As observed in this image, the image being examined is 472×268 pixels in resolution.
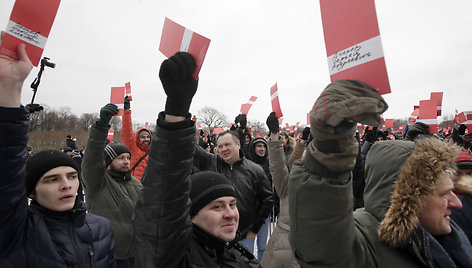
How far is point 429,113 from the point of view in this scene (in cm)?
450

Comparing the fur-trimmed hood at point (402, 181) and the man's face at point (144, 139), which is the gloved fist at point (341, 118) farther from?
the man's face at point (144, 139)

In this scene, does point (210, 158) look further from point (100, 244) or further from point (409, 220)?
point (409, 220)

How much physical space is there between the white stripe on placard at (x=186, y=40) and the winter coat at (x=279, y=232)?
5.12ft

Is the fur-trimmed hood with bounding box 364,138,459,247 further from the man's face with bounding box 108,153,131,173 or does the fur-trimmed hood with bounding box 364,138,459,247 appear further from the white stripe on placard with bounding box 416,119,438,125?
the white stripe on placard with bounding box 416,119,438,125

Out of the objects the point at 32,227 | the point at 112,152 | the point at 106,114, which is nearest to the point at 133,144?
the point at 112,152

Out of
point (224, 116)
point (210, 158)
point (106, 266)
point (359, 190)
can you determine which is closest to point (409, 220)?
point (106, 266)

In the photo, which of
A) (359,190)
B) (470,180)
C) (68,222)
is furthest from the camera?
(359,190)

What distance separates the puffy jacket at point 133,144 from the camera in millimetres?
3873

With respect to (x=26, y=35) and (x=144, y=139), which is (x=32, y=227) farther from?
(x=144, y=139)

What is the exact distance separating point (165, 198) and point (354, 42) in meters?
1.00

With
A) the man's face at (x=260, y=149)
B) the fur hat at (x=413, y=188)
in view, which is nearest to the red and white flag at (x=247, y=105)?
the man's face at (x=260, y=149)

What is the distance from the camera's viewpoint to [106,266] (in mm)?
1821

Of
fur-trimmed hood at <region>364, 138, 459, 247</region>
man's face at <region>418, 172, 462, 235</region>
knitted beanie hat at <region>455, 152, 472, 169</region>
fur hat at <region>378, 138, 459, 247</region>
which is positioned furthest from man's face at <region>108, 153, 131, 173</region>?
knitted beanie hat at <region>455, 152, 472, 169</region>

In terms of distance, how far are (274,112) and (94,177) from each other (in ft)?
6.52
